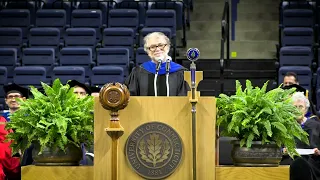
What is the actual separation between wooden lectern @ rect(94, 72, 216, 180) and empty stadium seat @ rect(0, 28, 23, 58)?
9259 mm

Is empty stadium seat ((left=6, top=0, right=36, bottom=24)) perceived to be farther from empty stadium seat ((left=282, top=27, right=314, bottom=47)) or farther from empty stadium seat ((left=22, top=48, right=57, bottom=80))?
empty stadium seat ((left=282, top=27, right=314, bottom=47))

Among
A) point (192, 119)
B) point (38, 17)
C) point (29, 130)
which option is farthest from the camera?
point (38, 17)

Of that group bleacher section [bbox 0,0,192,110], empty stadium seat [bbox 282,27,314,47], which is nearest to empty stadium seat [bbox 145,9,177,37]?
bleacher section [bbox 0,0,192,110]

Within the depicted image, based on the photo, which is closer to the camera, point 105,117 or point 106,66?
point 105,117

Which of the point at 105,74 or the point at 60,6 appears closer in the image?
the point at 105,74

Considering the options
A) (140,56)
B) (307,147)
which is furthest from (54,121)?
(140,56)

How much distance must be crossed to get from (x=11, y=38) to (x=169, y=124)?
950 cm

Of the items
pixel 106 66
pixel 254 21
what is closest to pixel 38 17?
pixel 106 66

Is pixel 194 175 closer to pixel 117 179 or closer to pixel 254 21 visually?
pixel 117 179

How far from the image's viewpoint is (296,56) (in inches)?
472

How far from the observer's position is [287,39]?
12.6 m

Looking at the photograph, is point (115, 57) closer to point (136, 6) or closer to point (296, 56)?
point (136, 6)

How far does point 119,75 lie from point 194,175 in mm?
7627

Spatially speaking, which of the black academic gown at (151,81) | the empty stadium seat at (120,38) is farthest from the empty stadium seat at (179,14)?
the black academic gown at (151,81)
